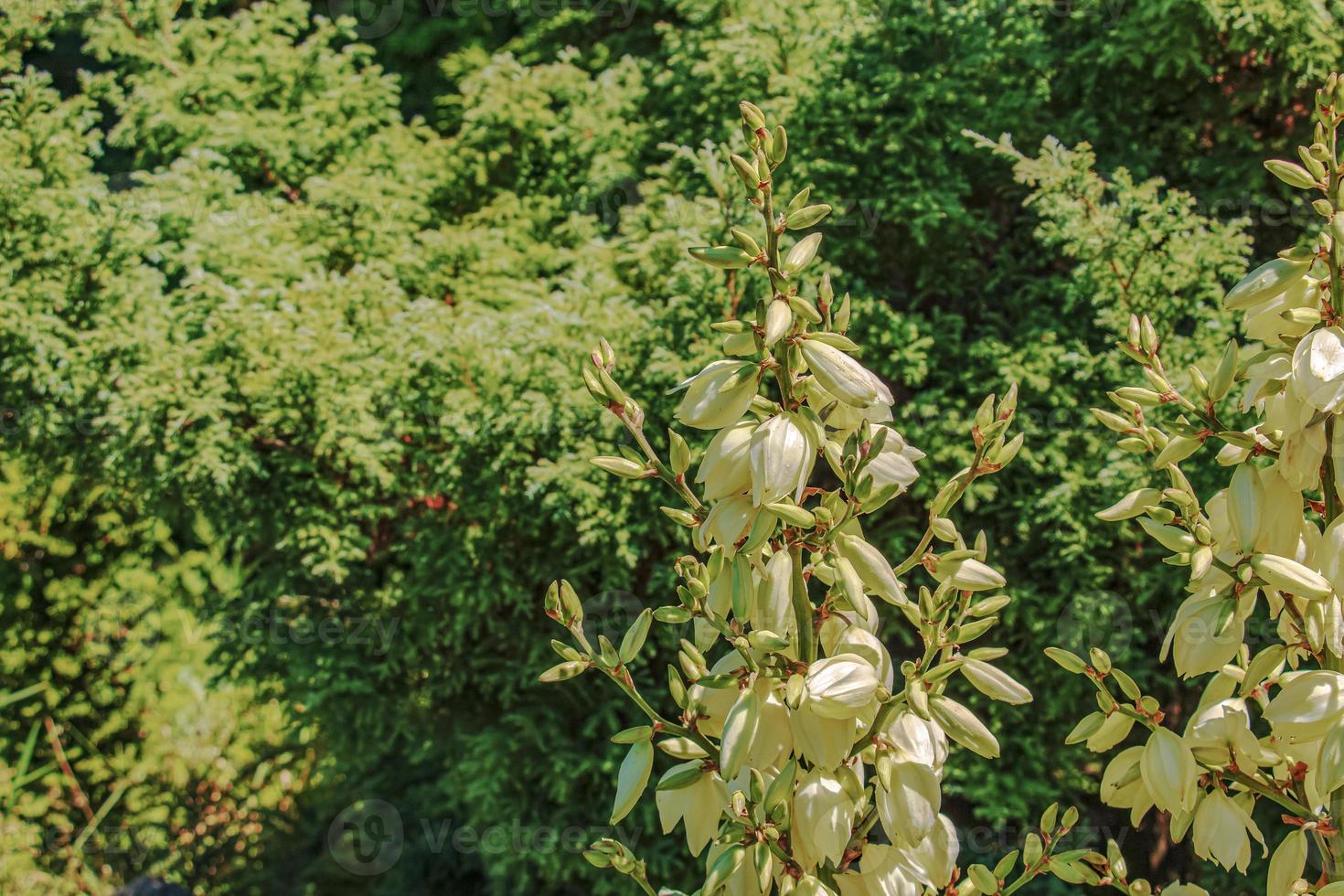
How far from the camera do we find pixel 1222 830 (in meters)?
1.15

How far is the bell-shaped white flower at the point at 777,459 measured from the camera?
0.99 m

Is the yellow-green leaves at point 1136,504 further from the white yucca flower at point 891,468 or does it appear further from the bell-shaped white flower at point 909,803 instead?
the bell-shaped white flower at point 909,803

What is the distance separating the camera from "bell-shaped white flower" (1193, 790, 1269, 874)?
3.75 ft

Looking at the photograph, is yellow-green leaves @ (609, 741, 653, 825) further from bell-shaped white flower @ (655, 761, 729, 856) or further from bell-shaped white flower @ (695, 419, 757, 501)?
bell-shaped white flower @ (695, 419, 757, 501)

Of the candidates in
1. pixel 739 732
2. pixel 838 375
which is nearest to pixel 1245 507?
pixel 838 375

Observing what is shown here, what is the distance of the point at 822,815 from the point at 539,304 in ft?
7.90

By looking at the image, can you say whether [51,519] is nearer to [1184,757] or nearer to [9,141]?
[9,141]

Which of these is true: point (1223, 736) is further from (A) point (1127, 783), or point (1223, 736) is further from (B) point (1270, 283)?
(B) point (1270, 283)

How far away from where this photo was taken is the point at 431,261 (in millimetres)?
3742

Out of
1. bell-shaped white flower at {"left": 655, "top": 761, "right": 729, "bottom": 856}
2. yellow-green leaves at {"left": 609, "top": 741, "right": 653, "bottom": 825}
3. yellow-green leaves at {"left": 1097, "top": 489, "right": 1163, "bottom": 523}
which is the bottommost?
bell-shaped white flower at {"left": 655, "top": 761, "right": 729, "bottom": 856}

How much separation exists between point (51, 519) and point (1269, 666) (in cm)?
482

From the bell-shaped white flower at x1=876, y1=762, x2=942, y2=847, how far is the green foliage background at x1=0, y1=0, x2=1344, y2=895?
195 centimetres

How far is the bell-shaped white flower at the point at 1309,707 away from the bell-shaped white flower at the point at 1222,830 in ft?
0.41

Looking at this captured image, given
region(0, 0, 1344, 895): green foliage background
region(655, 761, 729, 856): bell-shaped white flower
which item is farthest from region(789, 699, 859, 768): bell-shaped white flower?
region(0, 0, 1344, 895): green foliage background
